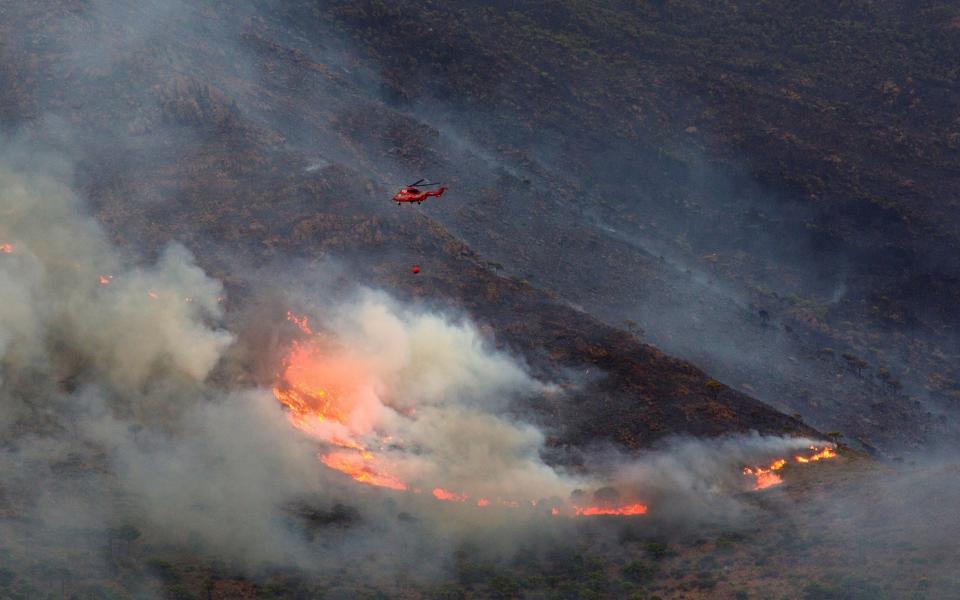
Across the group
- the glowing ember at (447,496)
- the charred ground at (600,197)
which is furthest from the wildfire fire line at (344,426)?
the charred ground at (600,197)

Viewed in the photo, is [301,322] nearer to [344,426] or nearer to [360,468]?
[344,426]

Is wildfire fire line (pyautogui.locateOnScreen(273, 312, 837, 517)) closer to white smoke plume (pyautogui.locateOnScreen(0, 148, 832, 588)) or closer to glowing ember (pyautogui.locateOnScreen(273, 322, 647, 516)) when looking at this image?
glowing ember (pyautogui.locateOnScreen(273, 322, 647, 516))

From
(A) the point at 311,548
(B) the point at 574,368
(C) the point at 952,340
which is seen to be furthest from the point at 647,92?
(A) the point at 311,548

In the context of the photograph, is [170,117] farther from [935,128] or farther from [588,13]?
[935,128]

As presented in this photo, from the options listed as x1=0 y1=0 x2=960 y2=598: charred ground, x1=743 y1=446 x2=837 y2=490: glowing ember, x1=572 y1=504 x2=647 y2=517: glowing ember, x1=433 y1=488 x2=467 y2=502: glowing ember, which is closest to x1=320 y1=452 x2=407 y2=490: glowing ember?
x1=433 y1=488 x2=467 y2=502: glowing ember

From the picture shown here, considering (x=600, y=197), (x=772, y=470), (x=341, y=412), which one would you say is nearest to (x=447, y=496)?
(x=341, y=412)

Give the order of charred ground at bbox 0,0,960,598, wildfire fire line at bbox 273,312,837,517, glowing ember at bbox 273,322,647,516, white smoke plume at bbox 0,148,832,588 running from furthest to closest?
glowing ember at bbox 273,322,647,516 < wildfire fire line at bbox 273,312,837,517 < charred ground at bbox 0,0,960,598 < white smoke plume at bbox 0,148,832,588
